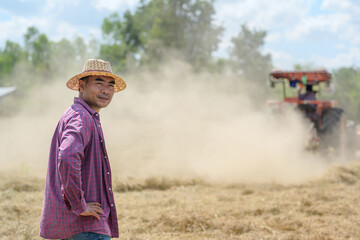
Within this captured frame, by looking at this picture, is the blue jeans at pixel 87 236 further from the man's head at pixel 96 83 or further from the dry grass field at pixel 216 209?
the dry grass field at pixel 216 209

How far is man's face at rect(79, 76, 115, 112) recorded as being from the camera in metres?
2.59

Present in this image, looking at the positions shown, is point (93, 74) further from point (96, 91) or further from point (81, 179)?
point (81, 179)

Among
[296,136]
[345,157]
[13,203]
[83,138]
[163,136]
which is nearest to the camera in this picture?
[83,138]

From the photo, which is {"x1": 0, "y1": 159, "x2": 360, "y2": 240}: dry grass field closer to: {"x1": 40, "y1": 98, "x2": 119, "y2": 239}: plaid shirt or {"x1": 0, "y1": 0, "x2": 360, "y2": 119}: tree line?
{"x1": 40, "y1": 98, "x2": 119, "y2": 239}: plaid shirt

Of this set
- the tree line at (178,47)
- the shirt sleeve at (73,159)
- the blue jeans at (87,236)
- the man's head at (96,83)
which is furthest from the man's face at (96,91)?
the tree line at (178,47)

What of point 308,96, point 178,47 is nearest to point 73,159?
point 308,96

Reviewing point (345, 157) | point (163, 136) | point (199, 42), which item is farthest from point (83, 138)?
point (199, 42)

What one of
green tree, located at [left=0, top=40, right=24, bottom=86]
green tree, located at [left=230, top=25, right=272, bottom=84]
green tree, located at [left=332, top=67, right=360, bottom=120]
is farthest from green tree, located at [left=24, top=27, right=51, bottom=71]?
green tree, located at [left=332, top=67, right=360, bottom=120]

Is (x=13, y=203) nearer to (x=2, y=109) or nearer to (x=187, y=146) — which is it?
(x=187, y=146)

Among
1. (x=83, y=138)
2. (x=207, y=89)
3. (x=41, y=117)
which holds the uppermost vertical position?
(x=207, y=89)

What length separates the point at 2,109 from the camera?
19.6 m

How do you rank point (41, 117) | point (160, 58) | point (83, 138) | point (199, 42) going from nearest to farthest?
point (83, 138), point (41, 117), point (160, 58), point (199, 42)

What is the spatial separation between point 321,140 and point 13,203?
6984mm

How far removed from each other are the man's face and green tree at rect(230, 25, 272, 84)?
39.1 metres
